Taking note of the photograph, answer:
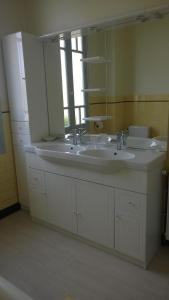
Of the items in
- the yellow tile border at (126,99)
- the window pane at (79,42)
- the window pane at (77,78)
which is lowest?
the yellow tile border at (126,99)

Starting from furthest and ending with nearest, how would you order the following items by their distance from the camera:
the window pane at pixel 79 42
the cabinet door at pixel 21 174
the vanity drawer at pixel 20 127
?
1. the cabinet door at pixel 21 174
2. the vanity drawer at pixel 20 127
3. the window pane at pixel 79 42

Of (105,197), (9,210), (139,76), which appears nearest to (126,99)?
(139,76)

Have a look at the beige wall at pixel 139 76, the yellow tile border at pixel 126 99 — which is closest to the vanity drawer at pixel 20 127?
the yellow tile border at pixel 126 99

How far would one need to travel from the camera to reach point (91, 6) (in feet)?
7.04

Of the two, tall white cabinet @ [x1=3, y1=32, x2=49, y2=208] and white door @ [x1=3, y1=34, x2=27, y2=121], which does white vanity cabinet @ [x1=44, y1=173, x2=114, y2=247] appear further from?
white door @ [x1=3, y1=34, x2=27, y2=121]

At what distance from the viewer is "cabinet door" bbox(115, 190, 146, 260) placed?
5.82 feet

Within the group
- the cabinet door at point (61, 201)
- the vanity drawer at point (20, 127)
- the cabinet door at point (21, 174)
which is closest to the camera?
the cabinet door at point (61, 201)

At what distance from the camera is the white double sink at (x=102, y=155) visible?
5.65ft

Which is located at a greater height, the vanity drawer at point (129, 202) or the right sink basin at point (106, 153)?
the right sink basin at point (106, 153)

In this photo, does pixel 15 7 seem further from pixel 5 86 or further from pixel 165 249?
pixel 165 249

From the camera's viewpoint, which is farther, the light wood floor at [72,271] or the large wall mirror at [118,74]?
the large wall mirror at [118,74]

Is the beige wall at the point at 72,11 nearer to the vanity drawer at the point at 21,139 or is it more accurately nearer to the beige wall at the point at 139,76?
the beige wall at the point at 139,76

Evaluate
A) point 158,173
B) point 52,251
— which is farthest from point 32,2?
point 52,251

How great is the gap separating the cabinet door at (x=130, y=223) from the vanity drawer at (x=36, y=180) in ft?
2.77
